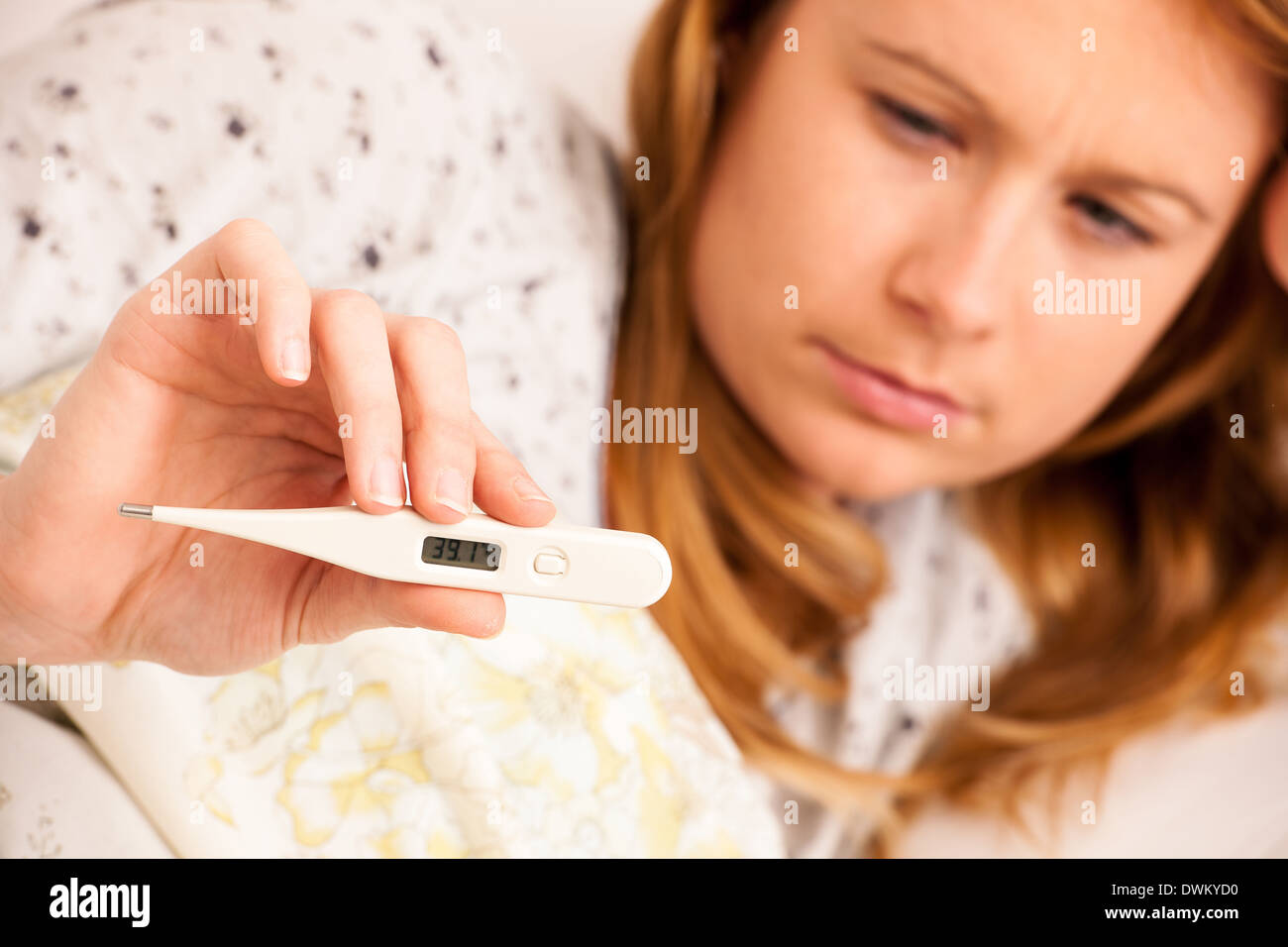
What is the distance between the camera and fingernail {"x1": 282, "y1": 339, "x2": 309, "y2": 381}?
1.40ft

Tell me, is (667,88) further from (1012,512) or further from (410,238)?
(1012,512)

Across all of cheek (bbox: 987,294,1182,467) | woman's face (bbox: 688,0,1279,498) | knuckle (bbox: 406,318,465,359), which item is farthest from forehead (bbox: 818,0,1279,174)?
knuckle (bbox: 406,318,465,359)

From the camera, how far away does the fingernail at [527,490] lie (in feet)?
1.46

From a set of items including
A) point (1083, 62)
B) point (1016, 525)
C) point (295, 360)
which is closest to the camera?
point (295, 360)

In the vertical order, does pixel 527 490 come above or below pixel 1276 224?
below

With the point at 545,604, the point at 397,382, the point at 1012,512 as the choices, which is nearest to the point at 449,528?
the point at 397,382

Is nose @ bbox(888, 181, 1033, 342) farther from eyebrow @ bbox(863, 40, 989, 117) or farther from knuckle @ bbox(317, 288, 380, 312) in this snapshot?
knuckle @ bbox(317, 288, 380, 312)

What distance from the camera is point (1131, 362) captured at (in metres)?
0.90

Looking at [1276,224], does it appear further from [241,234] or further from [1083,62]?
[241,234]

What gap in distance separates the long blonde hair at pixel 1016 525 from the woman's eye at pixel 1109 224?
140mm

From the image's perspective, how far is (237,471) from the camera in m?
0.54

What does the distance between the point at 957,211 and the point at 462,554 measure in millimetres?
512

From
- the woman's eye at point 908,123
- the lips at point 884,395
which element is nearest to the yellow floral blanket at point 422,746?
the lips at point 884,395

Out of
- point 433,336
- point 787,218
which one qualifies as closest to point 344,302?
point 433,336
